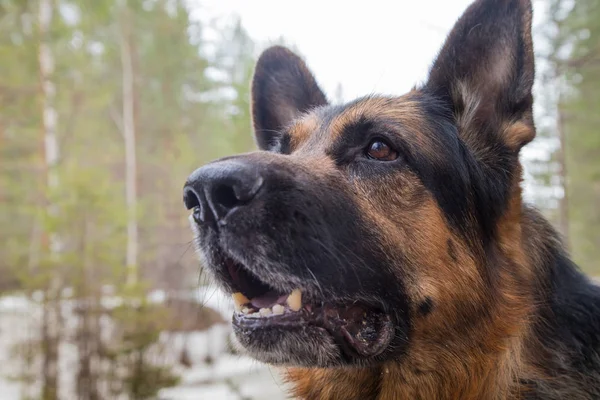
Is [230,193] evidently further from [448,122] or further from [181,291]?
[181,291]

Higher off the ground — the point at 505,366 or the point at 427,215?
the point at 427,215

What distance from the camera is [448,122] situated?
8.45 ft

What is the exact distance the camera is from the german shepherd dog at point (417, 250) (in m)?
1.97

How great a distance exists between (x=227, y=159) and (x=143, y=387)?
4.96 meters

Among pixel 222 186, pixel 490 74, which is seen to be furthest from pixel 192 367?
pixel 490 74

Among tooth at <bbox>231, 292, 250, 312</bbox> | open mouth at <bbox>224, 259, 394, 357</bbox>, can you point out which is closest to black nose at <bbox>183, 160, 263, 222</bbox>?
open mouth at <bbox>224, 259, 394, 357</bbox>

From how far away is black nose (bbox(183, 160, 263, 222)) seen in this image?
5.94ft

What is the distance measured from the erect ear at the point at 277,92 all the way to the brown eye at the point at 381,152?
3.74 ft

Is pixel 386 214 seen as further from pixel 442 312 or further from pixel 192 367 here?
pixel 192 367

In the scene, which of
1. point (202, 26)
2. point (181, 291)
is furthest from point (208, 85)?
point (181, 291)

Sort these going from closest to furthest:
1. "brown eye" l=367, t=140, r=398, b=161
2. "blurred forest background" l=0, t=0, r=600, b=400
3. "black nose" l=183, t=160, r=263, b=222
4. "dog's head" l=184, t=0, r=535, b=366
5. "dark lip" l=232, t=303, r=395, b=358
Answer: "black nose" l=183, t=160, r=263, b=222, "dog's head" l=184, t=0, r=535, b=366, "dark lip" l=232, t=303, r=395, b=358, "brown eye" l=367, t=140, r=398, b=161, "blurred forest background" l=0, t=0, r=600, b=400

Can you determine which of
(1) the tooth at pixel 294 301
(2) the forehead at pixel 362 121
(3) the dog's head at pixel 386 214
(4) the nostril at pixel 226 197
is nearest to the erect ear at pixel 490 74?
(3) the dog's head at pixel 386 214

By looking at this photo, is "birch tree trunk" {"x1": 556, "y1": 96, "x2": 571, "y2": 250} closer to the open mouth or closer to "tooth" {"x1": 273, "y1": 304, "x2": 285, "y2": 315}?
the open mouth

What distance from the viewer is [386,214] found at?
7.45 ft
